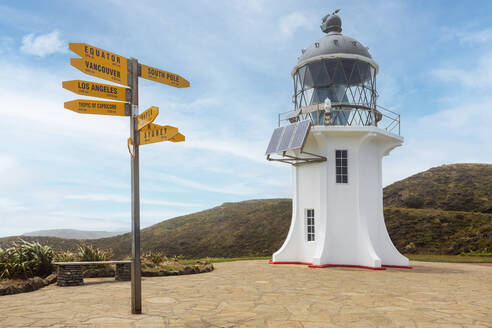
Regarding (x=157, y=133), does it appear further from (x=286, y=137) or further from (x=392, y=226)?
(x=392, y=226)

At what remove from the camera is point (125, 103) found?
6266 millimetres

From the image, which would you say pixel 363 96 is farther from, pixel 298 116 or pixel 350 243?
pixel 350 243

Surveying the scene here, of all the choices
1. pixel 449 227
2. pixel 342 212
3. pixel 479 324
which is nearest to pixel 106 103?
pixel 479 324

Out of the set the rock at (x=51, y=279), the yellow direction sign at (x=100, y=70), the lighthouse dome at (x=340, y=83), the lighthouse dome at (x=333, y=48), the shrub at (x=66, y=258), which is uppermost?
the lighthouse dome at (x=333, y=48)

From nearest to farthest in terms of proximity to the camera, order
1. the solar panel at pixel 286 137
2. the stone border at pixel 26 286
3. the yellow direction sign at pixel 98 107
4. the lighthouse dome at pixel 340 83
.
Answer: the yellow direction sign at pixel 98 107, the stone border at pixel 26 286, the solar panel at pixel 286 137, the lighthouse dome at pixel 340 83

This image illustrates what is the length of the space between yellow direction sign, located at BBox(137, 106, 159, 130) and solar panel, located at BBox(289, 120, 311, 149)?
24.7 ft

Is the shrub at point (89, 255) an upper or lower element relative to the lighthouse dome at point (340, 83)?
lower

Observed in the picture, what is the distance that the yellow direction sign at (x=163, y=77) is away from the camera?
6484mm

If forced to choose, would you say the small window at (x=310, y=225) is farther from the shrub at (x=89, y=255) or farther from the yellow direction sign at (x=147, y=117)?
the yellow direction sign at (x=147, y=117)

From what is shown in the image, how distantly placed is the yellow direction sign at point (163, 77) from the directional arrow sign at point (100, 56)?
1.10ft

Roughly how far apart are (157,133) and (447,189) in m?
34.8

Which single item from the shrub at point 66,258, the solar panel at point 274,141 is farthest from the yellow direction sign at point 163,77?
the solar panel at point 274,141

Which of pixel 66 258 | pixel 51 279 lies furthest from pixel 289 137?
pixel 51 279

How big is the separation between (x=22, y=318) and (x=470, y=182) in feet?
125
